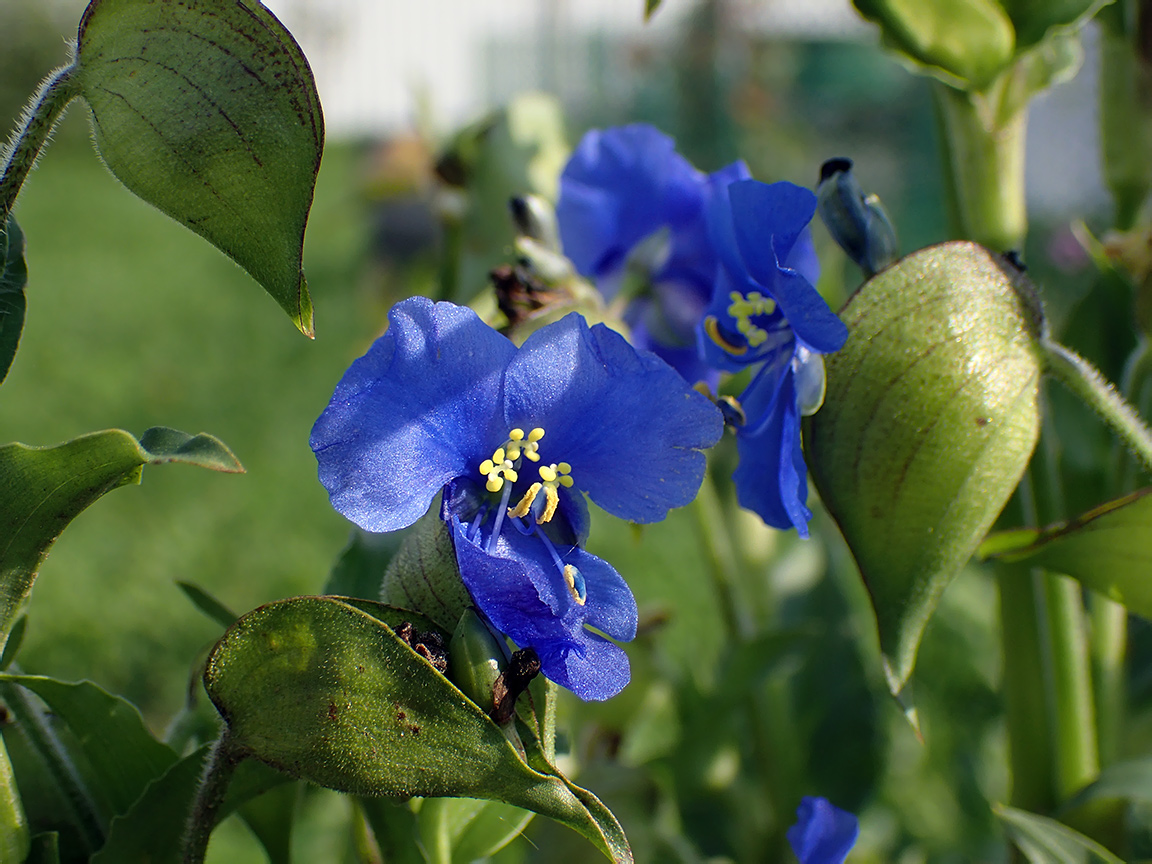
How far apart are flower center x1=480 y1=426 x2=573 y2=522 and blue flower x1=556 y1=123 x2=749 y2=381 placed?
0.25m

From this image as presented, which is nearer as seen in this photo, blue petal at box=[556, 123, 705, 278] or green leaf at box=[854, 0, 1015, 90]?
green leaf at box=[854, 0, 1015, 90]

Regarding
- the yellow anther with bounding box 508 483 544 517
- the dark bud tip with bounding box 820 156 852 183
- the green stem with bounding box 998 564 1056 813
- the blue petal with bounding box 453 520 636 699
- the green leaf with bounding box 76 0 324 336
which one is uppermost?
the green leaf with bounding box 76 0 324 336

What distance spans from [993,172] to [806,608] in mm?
718

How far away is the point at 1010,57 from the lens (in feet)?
2.06

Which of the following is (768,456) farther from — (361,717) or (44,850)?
(44,850)

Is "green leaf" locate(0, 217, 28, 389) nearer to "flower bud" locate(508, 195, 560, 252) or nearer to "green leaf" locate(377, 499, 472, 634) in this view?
"green leaf" locate(377, 499, 472, 634)

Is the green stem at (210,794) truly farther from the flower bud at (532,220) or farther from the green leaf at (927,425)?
the flower bud at (532,220)

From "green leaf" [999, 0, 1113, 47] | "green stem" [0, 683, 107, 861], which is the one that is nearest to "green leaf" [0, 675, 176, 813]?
"green stem" [0, 683, 107, 861]

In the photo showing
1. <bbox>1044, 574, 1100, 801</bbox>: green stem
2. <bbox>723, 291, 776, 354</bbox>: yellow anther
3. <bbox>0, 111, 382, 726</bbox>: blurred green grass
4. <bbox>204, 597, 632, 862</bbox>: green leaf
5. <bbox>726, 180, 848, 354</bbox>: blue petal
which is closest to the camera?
<bbox>204, 597, 632, 862</bbox>: green leaf

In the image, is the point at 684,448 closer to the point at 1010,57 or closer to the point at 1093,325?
the point at 1010,57

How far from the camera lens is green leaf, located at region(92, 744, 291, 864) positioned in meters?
0.47

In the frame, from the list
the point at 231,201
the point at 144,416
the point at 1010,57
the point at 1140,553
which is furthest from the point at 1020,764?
the point at 144,416

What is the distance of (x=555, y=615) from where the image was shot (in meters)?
0.42

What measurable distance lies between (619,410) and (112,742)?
32 cm
